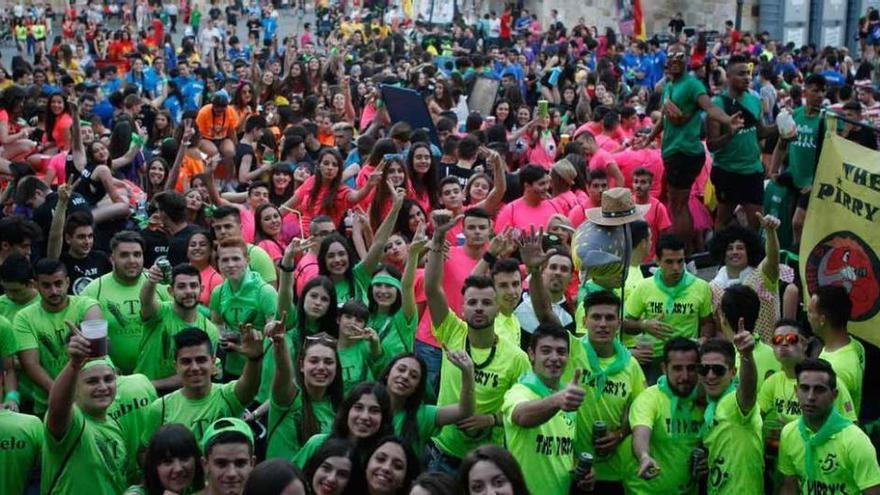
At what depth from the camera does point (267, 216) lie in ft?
31.9

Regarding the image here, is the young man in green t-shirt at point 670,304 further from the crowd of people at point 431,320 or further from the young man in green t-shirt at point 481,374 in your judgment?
the young man in green t-shirt at point 481,374

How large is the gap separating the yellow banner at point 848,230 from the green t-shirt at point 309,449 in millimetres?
3087

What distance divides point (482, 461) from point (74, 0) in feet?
132

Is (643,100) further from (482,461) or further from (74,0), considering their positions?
(74,0)

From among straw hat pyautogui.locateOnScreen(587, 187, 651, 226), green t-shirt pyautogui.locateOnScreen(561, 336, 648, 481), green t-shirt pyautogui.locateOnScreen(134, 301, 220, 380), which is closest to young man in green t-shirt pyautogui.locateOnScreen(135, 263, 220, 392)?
green t-shirt pyautogui.locateOnScreen(134, 301, 220, 380)

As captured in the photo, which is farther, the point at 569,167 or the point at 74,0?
the point at 74,0

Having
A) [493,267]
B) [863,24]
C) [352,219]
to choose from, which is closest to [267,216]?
[352,219]

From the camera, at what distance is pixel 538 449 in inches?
252

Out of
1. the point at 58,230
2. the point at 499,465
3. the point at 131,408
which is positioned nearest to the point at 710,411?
the point at 499,465

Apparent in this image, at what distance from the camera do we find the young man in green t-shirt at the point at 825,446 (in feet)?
19.8

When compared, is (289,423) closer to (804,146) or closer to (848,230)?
(848,230)

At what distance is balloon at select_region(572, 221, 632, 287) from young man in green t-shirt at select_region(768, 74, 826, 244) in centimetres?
307

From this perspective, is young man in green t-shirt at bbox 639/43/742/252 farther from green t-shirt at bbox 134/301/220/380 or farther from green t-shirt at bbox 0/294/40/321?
green t-shirt at bbox 0/294/40/321

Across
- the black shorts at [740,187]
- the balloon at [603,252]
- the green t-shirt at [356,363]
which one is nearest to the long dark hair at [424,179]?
the black shorts at [740,187]
